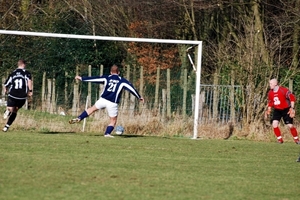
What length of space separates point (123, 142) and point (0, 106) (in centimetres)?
519

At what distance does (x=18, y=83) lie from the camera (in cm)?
1998

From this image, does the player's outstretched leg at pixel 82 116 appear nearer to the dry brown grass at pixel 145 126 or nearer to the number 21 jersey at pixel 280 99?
the dry brown grass at pixel 145 126

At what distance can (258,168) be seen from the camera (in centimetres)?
1414

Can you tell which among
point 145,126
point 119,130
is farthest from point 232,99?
point 119,130

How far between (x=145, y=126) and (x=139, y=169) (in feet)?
32.2

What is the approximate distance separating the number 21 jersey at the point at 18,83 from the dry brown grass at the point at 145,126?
2.24m

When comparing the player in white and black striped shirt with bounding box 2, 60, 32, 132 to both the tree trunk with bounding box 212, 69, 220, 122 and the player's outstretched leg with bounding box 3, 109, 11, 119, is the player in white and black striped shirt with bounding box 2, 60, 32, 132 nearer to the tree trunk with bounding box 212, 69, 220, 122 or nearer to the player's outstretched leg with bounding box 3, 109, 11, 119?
the player's outstretched leg with bounding box 3, 109, 11, 119

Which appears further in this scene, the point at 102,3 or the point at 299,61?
the point at 102,3

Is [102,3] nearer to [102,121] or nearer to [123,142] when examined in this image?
[102,121]

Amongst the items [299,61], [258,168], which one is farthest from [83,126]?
[299,61]

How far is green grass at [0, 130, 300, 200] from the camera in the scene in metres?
10.4

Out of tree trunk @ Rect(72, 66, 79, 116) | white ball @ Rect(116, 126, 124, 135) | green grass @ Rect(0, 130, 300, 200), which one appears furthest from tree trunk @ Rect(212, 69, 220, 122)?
green grass @ Rect(0, 130, 300, 200)

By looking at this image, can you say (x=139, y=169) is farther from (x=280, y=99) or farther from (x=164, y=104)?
(x=164, y=104)

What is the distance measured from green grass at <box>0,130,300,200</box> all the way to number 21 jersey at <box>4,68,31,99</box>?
1.17 m
